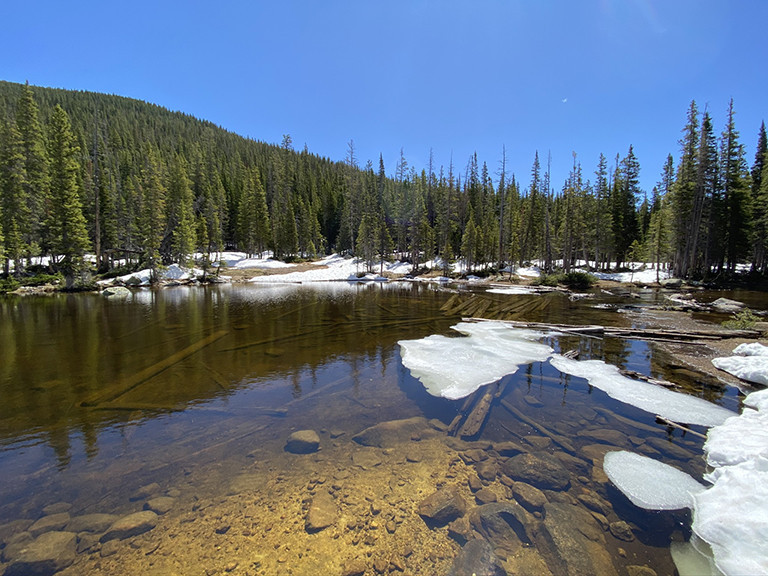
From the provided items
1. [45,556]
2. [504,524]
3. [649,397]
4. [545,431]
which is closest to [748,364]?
[649,397]

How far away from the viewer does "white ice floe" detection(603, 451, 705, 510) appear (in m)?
5.28

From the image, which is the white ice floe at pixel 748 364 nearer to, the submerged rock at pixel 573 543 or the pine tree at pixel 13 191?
the submerged rock at pixel 573 543

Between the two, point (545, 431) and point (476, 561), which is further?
point (545, 431)

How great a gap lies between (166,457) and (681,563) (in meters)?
8.53

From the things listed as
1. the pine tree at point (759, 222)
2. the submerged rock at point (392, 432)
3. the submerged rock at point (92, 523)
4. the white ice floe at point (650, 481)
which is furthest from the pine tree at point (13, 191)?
the pine tree at point (759, 222)

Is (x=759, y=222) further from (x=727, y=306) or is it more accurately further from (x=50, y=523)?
(x=50, y=523)

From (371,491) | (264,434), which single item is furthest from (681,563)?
(264,434)

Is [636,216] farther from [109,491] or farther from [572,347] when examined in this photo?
[109,491]

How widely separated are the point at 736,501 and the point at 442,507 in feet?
14.6

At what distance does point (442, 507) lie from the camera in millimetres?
5266

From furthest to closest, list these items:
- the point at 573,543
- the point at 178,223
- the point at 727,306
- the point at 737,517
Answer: the point at 178,223 → the point at 727,306 → the point at 737,517 → the point at 573,543

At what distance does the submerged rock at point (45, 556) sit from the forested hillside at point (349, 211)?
43198mm

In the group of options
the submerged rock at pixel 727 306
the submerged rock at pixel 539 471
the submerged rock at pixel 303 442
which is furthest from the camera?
the submerged rock at pixel 727 306

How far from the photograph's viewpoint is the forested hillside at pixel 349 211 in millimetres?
37781
